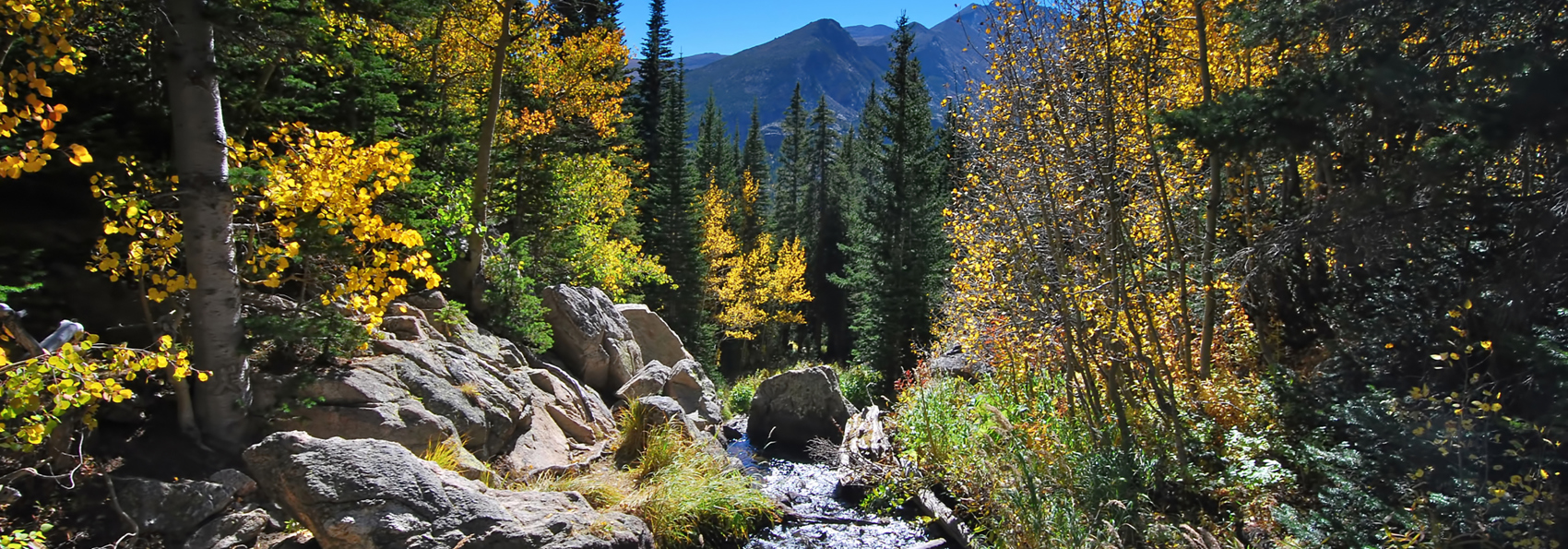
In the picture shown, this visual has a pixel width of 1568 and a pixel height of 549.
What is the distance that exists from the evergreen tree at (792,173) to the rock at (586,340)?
86.5ft

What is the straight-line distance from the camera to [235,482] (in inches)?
185

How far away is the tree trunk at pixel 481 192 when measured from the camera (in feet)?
31.9

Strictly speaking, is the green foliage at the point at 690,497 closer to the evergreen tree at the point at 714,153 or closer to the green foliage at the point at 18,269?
the green foliage at the point at 18,269

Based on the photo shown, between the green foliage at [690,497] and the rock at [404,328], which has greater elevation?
the rock at [404,328]

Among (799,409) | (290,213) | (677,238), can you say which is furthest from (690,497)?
(677,238)

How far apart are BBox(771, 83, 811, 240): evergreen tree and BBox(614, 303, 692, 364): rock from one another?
22922mm

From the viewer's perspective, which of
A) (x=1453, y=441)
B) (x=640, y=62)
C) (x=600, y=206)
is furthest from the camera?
(x=640, y=62)

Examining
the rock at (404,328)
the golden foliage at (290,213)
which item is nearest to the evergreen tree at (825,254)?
the rock at (404,328)

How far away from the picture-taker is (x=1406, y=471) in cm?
357

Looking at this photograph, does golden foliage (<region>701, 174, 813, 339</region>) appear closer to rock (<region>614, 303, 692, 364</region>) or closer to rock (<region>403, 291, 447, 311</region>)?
rock (<region>614, 303, 692, 364</region>)

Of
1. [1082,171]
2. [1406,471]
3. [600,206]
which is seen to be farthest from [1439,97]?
[600,206]

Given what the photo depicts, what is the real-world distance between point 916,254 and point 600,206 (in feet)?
28.0

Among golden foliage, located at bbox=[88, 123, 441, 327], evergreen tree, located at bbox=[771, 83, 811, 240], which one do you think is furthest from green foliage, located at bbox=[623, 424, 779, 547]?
evergreen tree, located at bbox=[771, 83, 811, 240]

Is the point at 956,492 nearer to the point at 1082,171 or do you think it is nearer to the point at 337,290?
the point at 1082,171
